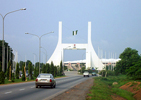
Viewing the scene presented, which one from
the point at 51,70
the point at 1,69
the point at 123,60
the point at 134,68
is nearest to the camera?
the point at 1,69

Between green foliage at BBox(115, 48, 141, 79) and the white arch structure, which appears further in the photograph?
the white arch structure

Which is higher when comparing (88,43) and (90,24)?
(90,24)

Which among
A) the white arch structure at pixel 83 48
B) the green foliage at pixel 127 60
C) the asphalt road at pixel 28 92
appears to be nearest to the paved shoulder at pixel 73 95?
the asphalt road at pixel 28 92

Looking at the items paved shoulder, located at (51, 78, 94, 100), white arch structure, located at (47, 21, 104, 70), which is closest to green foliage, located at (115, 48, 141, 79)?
paved shoulder, located at (51, 78, 94, 100)

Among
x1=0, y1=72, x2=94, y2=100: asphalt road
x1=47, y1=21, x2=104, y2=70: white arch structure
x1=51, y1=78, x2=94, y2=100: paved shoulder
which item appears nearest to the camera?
x1=0, y1=72, x2=94, y2=100: asphalt road

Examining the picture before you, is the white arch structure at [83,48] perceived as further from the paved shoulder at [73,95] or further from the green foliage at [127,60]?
the paved shoulder at [73,95]

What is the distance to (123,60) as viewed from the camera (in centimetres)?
5197

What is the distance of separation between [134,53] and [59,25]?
37.9 metres

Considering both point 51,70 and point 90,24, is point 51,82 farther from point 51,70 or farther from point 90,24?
point 90,24

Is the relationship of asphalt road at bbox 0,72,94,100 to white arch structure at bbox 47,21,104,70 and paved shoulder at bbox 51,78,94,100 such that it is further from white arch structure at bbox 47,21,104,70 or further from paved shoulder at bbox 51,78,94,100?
white arch structure at bbox 47,21,104,70

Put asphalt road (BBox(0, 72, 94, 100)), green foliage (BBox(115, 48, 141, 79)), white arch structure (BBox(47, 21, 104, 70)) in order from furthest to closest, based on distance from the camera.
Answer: white arch structure (BBox(47, 21, 104, 70)), green foliage (BBox(115, 48, 141, 79)), asphalt road (BBox(0, 72, 94, 100))

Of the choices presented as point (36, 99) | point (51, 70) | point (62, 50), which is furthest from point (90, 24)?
point (36, 99)

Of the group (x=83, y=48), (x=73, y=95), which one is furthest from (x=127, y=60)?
(x=73, y=95)

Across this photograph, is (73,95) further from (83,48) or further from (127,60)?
(83,48)
